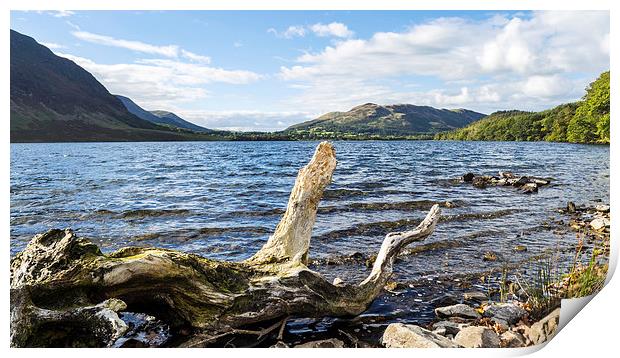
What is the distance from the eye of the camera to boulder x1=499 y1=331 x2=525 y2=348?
595 cm

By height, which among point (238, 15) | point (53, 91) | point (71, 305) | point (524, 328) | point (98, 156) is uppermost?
point (238, 15)

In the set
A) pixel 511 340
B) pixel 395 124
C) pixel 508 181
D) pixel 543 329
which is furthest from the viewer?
pixel 395 124

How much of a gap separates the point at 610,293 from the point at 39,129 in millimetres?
10359

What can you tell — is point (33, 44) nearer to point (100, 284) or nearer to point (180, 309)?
point (100, 284)

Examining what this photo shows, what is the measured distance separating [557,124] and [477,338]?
57.0ft

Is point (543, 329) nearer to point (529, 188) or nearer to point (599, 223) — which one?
point (599, 223)

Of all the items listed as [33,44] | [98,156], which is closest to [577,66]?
[33,44]

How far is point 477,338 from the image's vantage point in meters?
5.82

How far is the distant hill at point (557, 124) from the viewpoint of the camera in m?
11.4

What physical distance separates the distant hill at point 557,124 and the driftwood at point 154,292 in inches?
273

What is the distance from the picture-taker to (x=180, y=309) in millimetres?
5844

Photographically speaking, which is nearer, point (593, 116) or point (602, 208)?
point (593, 116)

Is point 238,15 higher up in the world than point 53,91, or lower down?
higher up

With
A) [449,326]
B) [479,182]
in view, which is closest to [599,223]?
[449,326]
